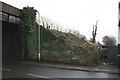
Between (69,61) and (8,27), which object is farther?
(8,27)

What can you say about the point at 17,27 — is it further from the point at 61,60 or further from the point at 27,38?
the point at 61,60

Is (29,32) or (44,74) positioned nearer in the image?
(44,74)

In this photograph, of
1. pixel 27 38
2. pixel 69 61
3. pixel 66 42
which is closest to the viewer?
pixel 69 61

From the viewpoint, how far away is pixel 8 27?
1207 inches

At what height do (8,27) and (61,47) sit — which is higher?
(8,27)

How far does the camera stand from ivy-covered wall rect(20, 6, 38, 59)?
28.7 m

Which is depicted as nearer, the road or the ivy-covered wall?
the road

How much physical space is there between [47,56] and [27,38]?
111 inches

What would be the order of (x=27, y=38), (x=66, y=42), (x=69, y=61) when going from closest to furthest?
1. (x=69, y=61)
2. (x=27, y=38)
3. (x=66, y=42)

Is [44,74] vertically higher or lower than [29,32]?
lower

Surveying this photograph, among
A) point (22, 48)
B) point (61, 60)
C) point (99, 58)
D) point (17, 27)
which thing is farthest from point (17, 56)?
point (99, 58)

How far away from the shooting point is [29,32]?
28.8m

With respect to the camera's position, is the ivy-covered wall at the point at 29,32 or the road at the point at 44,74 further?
the ivy-covered wall at the point at 29,32

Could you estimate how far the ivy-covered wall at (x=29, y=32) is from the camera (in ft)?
94.0
